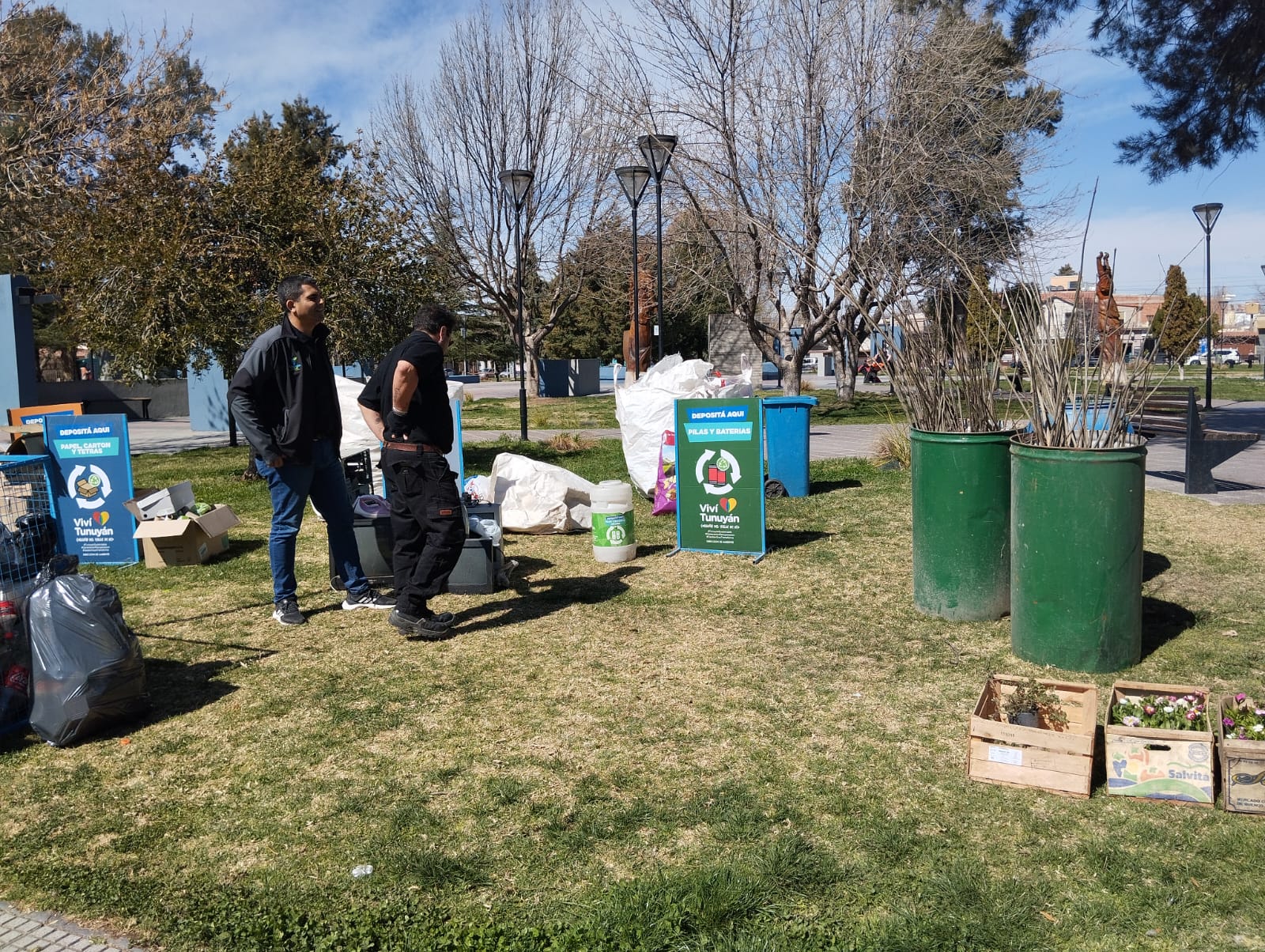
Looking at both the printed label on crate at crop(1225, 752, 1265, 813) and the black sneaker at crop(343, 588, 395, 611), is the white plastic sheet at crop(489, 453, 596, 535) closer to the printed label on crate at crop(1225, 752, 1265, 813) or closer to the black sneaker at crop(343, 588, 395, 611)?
the black sneaker at crop(343, 588, 395, 611)

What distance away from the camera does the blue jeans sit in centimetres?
590

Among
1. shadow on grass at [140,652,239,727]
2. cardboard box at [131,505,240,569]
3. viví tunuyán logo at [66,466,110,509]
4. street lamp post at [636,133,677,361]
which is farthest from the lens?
street lamp post at [636,133,677,361]

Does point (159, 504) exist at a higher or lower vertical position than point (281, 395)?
lower

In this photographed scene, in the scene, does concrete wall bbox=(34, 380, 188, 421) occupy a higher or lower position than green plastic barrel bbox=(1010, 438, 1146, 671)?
higher

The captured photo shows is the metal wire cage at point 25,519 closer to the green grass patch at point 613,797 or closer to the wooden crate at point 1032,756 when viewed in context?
the green grass patch at point 613,797

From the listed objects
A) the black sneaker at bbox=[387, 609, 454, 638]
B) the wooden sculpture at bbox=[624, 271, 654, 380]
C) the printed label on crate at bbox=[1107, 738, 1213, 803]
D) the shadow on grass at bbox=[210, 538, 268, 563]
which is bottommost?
the printed label on crate at bbox=[1107, 738, 1213, 803]

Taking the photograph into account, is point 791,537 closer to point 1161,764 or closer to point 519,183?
point 1161,764

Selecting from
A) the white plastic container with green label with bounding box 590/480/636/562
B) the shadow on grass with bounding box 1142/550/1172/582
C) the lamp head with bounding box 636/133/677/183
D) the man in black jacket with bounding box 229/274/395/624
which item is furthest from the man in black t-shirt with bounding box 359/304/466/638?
the lamp head with bounding box 636/133/677/183

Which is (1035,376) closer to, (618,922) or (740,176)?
(618,922)

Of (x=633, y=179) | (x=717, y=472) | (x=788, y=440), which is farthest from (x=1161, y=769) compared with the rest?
(x=633, y=179)

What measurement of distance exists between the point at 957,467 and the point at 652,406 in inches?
197

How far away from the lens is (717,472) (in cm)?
782

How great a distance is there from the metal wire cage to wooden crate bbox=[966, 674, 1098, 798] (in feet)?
14.5

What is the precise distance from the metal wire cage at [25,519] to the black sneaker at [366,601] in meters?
1.74
